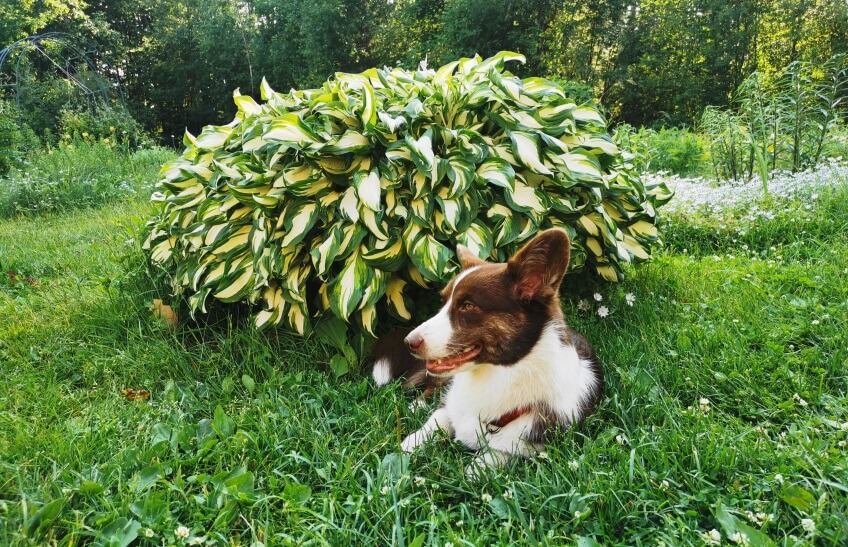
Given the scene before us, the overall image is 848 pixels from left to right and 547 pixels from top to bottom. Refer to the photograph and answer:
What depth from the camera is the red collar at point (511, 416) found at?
1.99m

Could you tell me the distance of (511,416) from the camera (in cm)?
200

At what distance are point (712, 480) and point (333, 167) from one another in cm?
198

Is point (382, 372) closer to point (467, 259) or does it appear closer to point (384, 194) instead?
point (467, 259)

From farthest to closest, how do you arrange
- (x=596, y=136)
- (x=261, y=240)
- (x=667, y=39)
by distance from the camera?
(x=667, y=39) < (x=596, y=136) < (x=261, y=240)

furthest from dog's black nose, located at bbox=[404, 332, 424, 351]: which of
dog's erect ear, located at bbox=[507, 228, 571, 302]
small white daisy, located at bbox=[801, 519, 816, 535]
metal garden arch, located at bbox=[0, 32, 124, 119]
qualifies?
metal garden arch, located at bbox=[0, 32, 124, 119]

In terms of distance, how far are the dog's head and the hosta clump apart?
1.31 ft

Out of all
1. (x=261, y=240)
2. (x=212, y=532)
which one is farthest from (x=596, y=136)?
(x=212, y=532)

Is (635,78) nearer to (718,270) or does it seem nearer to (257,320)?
(718,270)

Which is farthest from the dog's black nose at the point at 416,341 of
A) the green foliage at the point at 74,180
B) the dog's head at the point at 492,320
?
the green foliage at the point at 74,180

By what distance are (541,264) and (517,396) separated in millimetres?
507

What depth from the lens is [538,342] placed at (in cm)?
198

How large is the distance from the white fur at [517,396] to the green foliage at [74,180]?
264 inches

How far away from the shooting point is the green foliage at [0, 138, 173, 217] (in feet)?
22.2

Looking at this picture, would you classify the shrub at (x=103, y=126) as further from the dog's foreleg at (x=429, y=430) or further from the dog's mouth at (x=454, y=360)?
the dog's mouth at (x=454, y=360)
